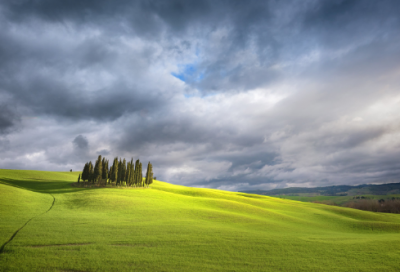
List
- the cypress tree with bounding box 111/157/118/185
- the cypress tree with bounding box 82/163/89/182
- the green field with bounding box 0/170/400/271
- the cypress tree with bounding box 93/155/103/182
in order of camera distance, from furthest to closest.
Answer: the cypress tree with bounding box 82/163/89/182
the cypress tree with bounding box 111/157/118/185
the cypress tree with bounding box 93/155/103/182
the green field with bounding box 0/170/400/271

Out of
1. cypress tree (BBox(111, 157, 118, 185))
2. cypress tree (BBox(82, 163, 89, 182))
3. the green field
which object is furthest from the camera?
cypress tree (BBox(82, 163, 89, 182))

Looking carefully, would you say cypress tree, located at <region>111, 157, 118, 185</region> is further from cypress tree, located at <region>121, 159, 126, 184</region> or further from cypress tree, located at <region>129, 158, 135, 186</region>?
cypress tree, located at <region>129, 158, 135, 186</region>

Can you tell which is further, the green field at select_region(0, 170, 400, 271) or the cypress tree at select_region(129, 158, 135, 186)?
the cypress tree at select_region(129, 158, 135, 186)

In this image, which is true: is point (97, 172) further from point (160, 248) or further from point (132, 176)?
point (160, 248)

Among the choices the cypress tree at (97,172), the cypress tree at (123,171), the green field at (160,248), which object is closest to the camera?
the green field at (160,248)

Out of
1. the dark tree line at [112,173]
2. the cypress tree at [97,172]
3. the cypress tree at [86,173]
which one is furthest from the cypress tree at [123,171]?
the cypress tree at [86,173]

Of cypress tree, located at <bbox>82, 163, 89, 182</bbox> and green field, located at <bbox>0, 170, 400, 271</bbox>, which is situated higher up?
cypress tree, located at <bbox>82, 163, 89, 182</bbox>

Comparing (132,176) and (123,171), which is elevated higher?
(123,171)

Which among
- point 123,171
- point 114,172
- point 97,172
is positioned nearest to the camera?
point 97,172

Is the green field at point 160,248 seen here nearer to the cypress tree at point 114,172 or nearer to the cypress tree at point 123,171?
the cypress tree at point 114,172

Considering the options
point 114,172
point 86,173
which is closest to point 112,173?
point 114,172

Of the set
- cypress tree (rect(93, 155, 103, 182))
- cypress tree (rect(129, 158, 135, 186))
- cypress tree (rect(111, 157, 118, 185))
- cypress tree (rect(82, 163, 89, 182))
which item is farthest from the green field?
cypress tree (rect(82, 163, 89, 182))

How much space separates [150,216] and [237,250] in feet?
65.3

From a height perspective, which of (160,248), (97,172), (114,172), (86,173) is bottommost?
(160,248)
